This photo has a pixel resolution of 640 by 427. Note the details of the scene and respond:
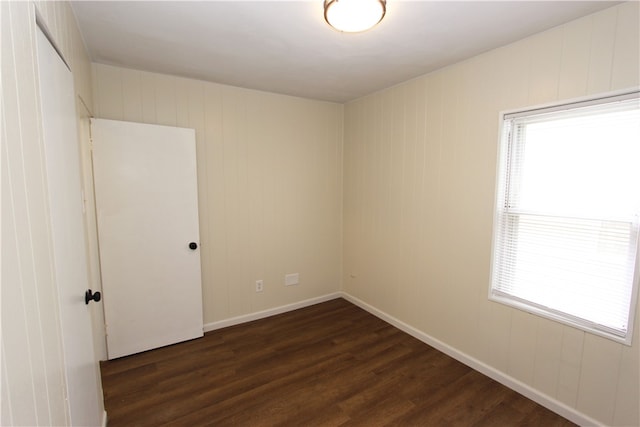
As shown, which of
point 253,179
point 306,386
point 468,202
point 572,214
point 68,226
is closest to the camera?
point 68,226

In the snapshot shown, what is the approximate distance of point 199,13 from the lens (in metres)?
1.74

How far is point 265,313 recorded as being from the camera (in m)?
3.43

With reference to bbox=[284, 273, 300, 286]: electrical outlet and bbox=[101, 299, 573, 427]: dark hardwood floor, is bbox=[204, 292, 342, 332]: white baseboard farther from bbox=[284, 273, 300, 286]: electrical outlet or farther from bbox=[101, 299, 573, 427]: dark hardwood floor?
bbox=[284, 273, 300, 286]: electrical outlet

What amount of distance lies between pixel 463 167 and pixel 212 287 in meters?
2.70

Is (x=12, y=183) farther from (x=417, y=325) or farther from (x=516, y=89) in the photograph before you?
(x=417, y=325)

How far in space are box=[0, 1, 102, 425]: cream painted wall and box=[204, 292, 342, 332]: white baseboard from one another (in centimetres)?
203

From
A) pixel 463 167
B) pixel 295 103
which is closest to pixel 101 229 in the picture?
pixel 295 103

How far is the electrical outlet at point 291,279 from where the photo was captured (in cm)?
357

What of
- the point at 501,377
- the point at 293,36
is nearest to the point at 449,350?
the point at 501,377

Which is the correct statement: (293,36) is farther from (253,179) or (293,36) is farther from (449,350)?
(449,350)

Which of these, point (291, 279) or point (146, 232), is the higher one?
point (146, 232)

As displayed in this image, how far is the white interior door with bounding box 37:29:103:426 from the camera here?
3.67 feet

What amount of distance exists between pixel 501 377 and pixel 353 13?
2.75 m

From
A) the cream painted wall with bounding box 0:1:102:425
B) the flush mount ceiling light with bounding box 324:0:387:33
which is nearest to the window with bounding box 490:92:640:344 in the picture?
the flush mount ceiling light with bounding box 324:0:387:33
